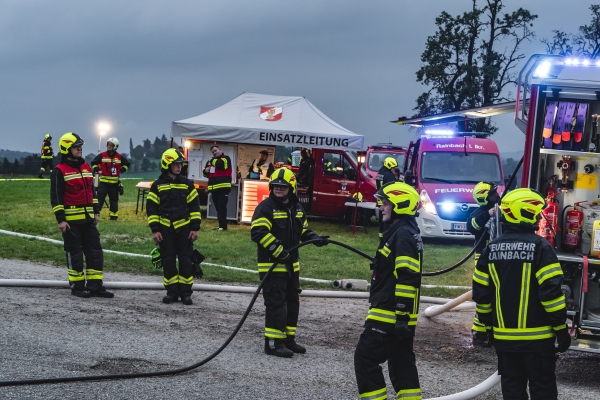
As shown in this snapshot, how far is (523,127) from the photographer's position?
23.9 ft

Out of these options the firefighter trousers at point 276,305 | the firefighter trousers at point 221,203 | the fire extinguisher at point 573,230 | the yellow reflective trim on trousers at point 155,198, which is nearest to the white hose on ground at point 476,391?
the firefighter trousers at point 276,305

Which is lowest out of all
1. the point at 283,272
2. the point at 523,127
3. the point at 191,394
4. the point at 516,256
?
the point at 191,394

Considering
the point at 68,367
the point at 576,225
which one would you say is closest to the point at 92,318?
the point at 68,367

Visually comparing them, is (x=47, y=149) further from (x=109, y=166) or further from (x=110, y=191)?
(x=110, y=191)

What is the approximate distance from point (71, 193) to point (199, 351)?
3108 millimetres

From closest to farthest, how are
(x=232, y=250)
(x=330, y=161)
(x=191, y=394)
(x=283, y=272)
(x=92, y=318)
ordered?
(x=191, y=394) → (x=283, y=272) → (x=92, y=318) → (x=232, y=250) → (x=330, y=161)

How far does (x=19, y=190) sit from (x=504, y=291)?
21.8 metres

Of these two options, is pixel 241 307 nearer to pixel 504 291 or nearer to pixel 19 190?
pixel 504 291

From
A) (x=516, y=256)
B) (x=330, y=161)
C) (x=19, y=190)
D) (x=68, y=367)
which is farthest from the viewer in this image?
(x=19, y=190)

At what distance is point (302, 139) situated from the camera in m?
17.7

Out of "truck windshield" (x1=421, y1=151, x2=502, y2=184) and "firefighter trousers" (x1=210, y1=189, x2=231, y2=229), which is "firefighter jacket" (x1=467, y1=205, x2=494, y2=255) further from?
"firefighter trousers" (x1=210, y1=189, x2=231, y2=229)

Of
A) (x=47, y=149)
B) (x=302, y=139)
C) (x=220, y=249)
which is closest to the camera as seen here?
(x=220, y=249)

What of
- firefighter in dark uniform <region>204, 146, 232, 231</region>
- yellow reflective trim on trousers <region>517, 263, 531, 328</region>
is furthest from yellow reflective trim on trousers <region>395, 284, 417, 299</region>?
firefighter in dark uniform <region>204, 146, 232, 231</region>

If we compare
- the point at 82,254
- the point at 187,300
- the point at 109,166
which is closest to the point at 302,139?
the point at 109,166
